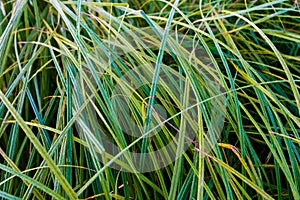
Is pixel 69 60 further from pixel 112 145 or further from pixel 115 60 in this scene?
pixel 112 145

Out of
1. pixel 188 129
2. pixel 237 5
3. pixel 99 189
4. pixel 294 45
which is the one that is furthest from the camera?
pixel 237 5

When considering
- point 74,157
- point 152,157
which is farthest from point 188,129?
point 74,157

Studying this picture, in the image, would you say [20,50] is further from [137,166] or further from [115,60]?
[137,166]

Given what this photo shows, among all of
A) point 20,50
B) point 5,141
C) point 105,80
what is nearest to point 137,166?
point 105,80

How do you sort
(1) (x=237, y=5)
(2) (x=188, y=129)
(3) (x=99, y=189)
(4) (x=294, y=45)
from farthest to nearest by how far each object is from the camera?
(1) (x=237, y=5) → (4) (x=294, y=45) → (2) (x=188, y=129) → (3) (x=99, y=189)

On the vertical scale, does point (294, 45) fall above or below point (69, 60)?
below

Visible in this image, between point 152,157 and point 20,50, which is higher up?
point 20,50

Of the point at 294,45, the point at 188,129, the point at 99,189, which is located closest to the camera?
the point at 99,189

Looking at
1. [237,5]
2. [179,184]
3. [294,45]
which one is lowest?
[179,184]

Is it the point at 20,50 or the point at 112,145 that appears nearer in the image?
the point at 112,145
